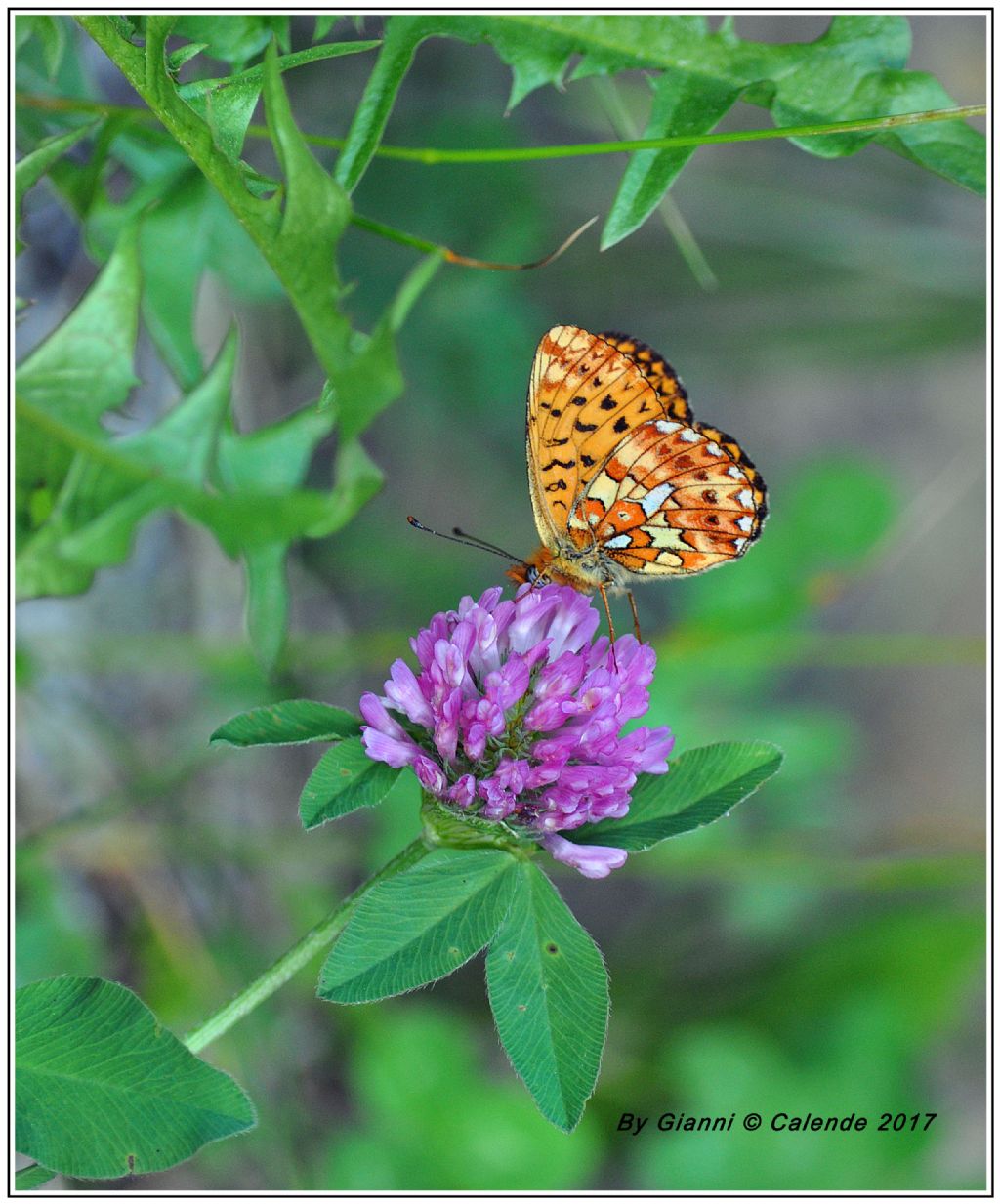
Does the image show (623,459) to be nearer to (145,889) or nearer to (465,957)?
(465,957)

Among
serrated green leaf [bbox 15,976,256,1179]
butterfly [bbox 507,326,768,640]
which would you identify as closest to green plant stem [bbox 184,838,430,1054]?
serrated green leaf [bbox 15,976,256,1179]

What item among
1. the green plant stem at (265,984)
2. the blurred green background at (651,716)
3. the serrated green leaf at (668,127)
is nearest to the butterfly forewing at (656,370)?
the serrated green leaf at (668,127)

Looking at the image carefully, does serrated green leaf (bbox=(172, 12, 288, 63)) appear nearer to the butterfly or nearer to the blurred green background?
the butterfly

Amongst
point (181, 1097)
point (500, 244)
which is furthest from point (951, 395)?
point (181, 1097)

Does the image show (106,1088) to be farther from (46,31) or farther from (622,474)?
(46,31)

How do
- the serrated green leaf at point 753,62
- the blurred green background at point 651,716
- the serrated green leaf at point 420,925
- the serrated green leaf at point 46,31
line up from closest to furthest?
the serrated green leaf at point 420,925 → the serrated green leaf at point 46,31 → the serrated green leaf at point 753,62 → the blurred green background at point 651,716

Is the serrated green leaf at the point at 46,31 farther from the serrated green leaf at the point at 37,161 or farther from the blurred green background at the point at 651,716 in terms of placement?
the blurred green background at the point at 651,716
